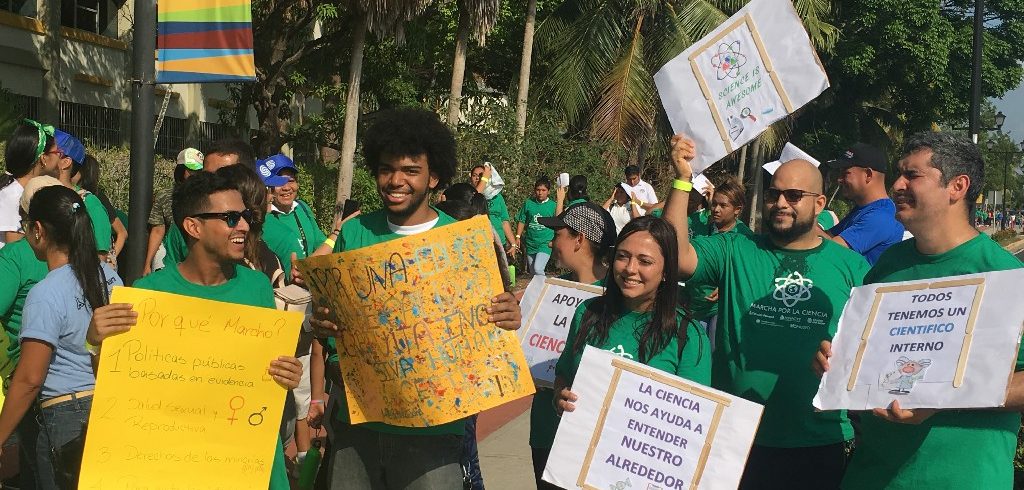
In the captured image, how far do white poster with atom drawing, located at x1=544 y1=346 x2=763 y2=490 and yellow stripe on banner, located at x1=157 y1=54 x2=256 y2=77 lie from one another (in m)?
3.26

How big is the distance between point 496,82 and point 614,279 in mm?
27766

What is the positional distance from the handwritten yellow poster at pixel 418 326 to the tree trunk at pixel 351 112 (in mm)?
13448

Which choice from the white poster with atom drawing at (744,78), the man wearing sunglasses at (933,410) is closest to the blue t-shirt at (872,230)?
the white poster with atom drawing at (744,78)

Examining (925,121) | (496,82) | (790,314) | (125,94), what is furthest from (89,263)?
Answer: (925,121)

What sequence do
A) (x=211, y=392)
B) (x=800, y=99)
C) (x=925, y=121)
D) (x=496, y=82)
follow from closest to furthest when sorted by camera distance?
(x=211, y=392), (x=800, y=99), (x=496, y=82), (x=925, y=121)

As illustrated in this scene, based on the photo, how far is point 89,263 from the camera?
4.34 meters

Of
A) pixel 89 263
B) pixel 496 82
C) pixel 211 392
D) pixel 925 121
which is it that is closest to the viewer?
pixel 211 392

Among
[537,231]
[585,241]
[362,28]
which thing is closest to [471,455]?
[585,241]

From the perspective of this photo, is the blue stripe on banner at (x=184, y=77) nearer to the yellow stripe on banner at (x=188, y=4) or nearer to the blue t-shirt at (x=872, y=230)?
the yellow stripe on banner at (x=188, y=4)

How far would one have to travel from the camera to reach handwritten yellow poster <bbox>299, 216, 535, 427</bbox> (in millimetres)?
3818

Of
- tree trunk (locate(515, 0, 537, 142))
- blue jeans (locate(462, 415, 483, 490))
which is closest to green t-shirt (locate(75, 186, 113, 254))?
blue jeans (locate(462, 415, 483, 490))

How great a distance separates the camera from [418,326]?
151 inches

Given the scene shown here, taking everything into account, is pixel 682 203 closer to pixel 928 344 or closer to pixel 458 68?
pixel 928 344

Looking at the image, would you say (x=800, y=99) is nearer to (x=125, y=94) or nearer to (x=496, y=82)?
(x=125, y=94)
